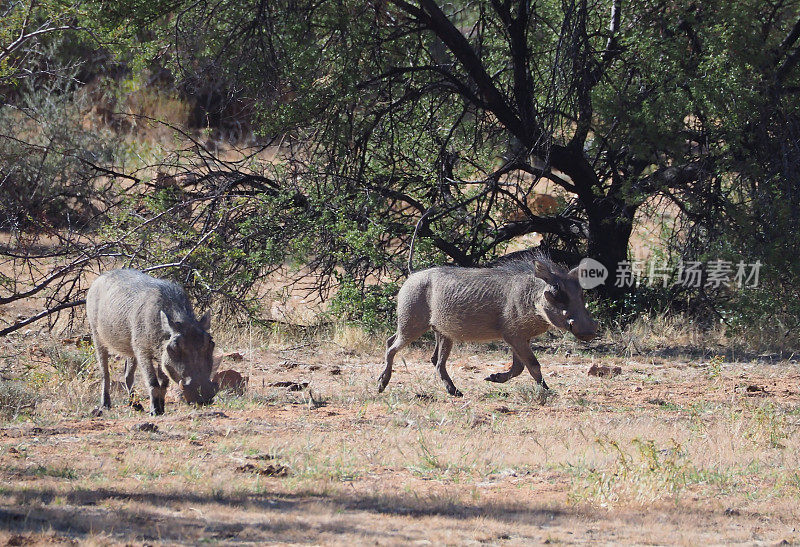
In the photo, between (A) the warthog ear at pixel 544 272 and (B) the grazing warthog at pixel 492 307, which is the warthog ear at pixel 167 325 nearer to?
(B) the grazing warthog at pixel 492 307

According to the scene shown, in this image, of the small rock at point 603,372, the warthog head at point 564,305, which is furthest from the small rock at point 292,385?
the small rock at point 603,372

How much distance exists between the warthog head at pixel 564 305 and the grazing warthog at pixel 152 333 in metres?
2.82

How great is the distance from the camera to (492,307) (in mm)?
8453

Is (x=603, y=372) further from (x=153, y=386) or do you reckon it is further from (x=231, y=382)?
(x=153, y=386)

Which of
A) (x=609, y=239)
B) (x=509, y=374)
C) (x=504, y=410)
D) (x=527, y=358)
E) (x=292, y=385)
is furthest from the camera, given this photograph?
(x=609, y=239)

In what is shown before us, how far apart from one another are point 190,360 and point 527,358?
9.49 ft

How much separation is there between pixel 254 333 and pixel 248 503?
6938 mm

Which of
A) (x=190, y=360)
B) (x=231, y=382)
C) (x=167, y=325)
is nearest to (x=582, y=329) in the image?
(x=231, y=382)

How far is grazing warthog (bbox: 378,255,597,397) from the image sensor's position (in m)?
8.14

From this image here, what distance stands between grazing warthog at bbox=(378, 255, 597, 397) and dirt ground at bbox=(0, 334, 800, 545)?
376 mm

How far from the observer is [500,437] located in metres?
6.54

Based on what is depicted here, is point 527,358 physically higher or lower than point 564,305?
lower

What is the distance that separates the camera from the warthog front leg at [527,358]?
820cm

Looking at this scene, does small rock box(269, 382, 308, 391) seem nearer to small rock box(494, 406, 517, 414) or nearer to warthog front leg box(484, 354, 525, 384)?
warthog front leg box(484, 354, 525, 384)
